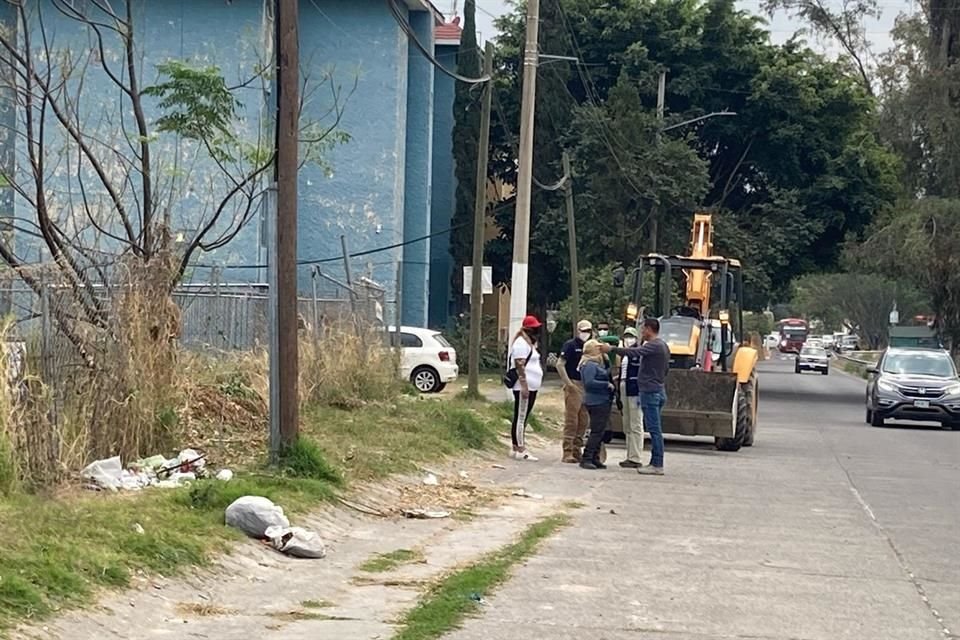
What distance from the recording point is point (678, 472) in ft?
59.0

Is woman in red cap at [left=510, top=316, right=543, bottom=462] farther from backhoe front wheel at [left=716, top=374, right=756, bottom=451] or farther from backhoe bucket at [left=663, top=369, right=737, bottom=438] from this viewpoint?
backhoe front wheel at [left=716, top=374, right=756, bottom=451]

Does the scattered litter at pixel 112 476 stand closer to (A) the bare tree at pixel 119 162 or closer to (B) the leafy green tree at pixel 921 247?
(A) the bare tree at pixel 119 162

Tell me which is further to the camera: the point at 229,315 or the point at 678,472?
the point at 229,315

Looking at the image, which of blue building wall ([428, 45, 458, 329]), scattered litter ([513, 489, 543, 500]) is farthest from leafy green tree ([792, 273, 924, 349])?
scattered litter ([513, 489, 543, 500])

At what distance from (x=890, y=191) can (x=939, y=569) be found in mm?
37738

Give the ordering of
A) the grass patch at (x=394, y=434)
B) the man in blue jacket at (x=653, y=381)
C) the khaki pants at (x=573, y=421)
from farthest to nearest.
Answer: the khaki pants at (x=573, y=421), the man in blue jacket at (x=653, y=381), the grass patch at (x=394, y=434)

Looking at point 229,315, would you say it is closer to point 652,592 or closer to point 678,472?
point 678,472

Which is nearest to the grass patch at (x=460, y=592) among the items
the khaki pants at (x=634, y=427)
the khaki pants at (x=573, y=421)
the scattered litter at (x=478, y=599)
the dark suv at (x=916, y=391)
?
the scattered litter at (x=478, y=599)

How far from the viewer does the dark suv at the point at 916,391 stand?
2980cm

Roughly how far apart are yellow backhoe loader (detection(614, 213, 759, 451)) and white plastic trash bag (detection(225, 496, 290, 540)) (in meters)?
11.3

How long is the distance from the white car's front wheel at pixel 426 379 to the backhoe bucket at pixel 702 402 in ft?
39.8

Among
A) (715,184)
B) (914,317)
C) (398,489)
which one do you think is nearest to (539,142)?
(715,184)

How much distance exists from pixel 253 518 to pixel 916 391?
72.3 ft

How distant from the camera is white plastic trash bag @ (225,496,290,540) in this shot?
10617mm
